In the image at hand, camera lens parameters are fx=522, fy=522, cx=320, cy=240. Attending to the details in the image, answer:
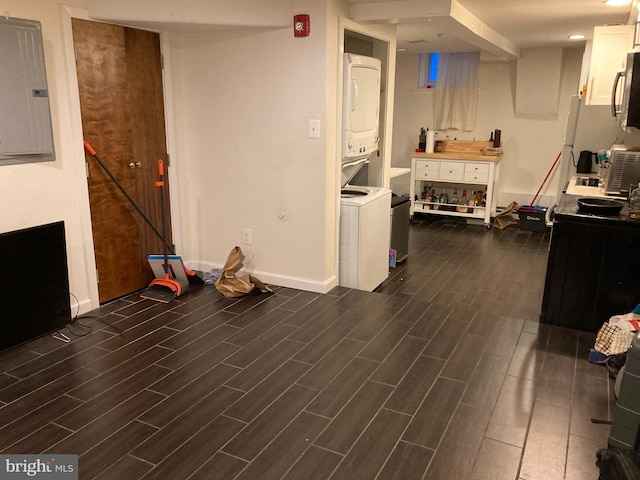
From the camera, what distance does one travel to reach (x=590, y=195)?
421cm

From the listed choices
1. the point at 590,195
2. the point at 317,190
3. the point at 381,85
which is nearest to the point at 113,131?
the point at 317,190

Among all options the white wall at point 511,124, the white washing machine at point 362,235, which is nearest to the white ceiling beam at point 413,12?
the white washing machine at point 362,235

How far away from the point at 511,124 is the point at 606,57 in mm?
2984

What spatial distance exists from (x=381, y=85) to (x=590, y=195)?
200 cm

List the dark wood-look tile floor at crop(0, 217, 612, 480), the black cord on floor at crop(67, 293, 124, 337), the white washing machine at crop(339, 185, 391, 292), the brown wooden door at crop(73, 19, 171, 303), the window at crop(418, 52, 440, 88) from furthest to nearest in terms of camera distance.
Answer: the window at crop(418, 52, 440, 88) < the white washing machine at crop(339, 185, 391, 292) < the brown wooden door at crop(73, 19, 171, 303) < the black cord on floor at crop(67, 293, 124, 337) < the dark wood-look tile floor at crop(0, 217, 612, 480)

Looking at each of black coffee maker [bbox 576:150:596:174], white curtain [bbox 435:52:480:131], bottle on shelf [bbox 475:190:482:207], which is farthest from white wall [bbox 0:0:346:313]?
white curtain [bbox 435:52:480:131]

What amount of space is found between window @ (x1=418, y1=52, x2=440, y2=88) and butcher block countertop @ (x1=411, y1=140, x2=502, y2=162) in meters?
0.93

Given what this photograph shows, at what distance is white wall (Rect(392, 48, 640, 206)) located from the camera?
7.07 meters

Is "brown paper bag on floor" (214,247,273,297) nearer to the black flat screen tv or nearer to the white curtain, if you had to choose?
the black flat screen tv

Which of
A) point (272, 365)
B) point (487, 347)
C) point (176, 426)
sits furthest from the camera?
point (487, 347)

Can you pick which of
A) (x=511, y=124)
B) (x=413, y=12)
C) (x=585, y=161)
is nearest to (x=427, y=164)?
(x=511, y=124)

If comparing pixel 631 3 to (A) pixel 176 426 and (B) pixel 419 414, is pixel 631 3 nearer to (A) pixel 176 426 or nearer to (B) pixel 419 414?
(B) pixel 419 414

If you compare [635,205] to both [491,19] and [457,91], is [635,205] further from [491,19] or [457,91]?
[457,91]

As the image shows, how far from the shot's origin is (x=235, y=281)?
4039 millimetres
